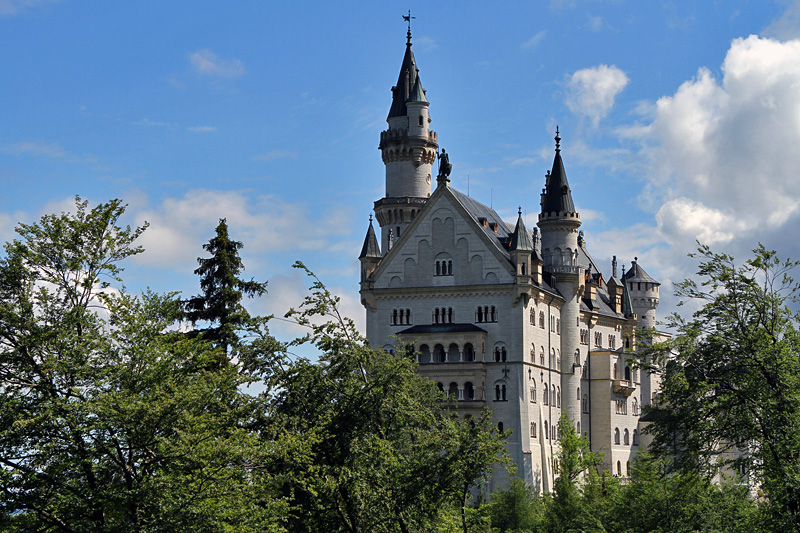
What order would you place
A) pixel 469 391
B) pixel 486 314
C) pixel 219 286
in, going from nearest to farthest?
pixel 219 286, pixel 469 391, pixel 486 314

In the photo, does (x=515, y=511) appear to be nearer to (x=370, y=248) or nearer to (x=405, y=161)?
(x=370, y=248)

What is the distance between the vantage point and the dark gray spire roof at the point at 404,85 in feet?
380

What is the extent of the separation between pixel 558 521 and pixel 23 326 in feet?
169

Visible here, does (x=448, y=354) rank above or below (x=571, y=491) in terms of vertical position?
above

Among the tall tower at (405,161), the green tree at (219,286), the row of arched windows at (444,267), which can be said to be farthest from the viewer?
the tall tower at (405,161)

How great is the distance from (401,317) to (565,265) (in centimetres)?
1832

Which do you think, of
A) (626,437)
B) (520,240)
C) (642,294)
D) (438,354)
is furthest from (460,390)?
(642,294)

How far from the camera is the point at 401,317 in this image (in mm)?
104750

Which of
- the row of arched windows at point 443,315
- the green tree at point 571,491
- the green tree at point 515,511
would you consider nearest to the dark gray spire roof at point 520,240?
the row of arched windows at point 443,315

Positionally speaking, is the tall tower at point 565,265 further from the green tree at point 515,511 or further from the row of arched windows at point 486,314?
the green tree at point 515,511

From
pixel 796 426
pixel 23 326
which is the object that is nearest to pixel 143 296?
pixel 23 326

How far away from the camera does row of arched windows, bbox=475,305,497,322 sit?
102 meters

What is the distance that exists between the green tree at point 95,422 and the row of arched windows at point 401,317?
235 feet

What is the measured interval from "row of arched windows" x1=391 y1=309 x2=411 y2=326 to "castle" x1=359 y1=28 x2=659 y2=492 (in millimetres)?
110
